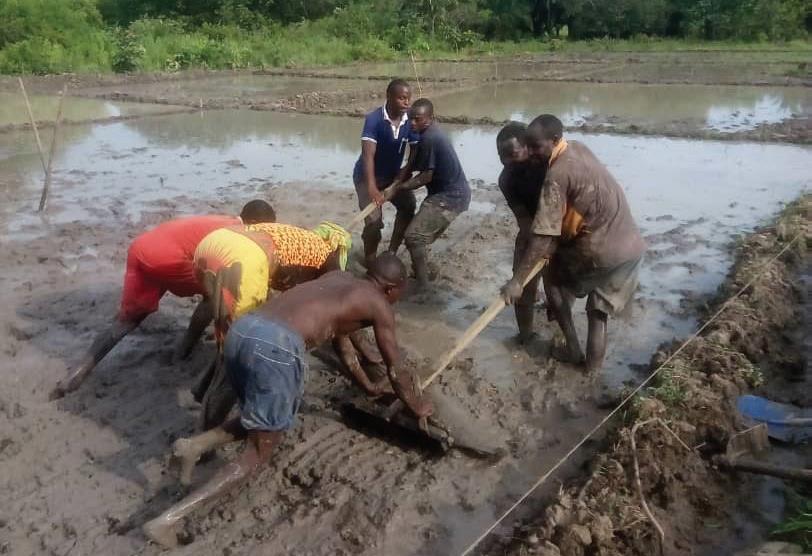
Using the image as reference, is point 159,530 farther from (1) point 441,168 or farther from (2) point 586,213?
(1) point 441,168

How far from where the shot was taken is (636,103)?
661 inches

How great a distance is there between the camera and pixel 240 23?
116 feet

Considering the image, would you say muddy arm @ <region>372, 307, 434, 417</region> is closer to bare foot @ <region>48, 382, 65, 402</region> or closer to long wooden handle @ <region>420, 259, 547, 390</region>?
long wooden handle @ <region>420, 259, 547, 390</region>

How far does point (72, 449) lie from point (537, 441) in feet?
8.13

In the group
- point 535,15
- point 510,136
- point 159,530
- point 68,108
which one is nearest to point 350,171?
point 510,136

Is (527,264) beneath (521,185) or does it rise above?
beneath

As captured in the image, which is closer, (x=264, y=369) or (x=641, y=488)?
(x=264, y=369)

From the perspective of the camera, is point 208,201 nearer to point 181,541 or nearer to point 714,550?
point 181,541


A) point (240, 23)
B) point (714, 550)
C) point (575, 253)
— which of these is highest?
point (240, 23)

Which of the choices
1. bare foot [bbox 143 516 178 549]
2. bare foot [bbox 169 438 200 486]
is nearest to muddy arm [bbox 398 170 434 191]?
bare foot [bbox 169 438 200 486]

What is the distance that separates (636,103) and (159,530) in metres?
16.1

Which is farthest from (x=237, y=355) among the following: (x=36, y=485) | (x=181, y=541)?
(x=36, y=485)

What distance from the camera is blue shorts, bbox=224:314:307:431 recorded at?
3.06 meters

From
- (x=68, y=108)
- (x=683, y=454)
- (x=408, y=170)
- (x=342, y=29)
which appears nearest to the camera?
(x=683, y=454)
